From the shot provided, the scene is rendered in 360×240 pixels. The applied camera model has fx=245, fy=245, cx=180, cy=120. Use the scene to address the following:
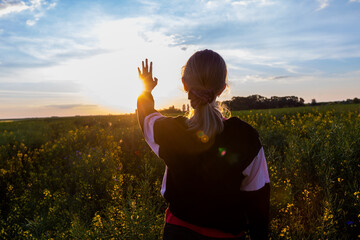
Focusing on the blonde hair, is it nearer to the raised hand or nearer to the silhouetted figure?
the silhouetted figure

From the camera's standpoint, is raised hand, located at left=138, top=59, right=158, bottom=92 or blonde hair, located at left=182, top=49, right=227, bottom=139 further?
raised hand, located at left=138, top=59, right=158, bottom=92

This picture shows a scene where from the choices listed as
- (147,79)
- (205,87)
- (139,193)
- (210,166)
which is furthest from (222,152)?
(139,193)

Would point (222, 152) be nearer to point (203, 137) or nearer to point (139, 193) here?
point (203, 137)

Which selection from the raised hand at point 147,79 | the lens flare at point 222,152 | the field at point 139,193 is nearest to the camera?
the lens flare at point 222,152

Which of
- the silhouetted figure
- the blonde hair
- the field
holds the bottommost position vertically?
the field

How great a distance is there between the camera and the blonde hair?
1.47 meters

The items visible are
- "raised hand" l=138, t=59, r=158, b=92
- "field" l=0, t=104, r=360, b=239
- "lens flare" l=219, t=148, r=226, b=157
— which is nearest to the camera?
"lens flare" l=219, t=148, r=226, b=157

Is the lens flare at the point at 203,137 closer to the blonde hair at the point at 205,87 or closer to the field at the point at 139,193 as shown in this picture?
the blonde hair at the point at 205,87

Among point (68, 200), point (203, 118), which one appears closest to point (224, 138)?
point (203, 118)

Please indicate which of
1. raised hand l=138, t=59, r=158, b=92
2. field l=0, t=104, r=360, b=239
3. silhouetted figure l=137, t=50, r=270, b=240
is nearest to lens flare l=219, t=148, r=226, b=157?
silhouetted figure l=137, t=50, r=270, b=240

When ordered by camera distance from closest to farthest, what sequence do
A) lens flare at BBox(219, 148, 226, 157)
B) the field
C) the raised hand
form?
lens flare at BBox(219, 148, 226, 157) → the raised hand → the field

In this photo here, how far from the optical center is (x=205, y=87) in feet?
5.00

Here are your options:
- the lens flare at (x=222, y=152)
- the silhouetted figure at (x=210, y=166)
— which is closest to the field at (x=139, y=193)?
the silhouetted figure at (x=210, y=166)

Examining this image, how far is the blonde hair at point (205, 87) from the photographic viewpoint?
1466mm
